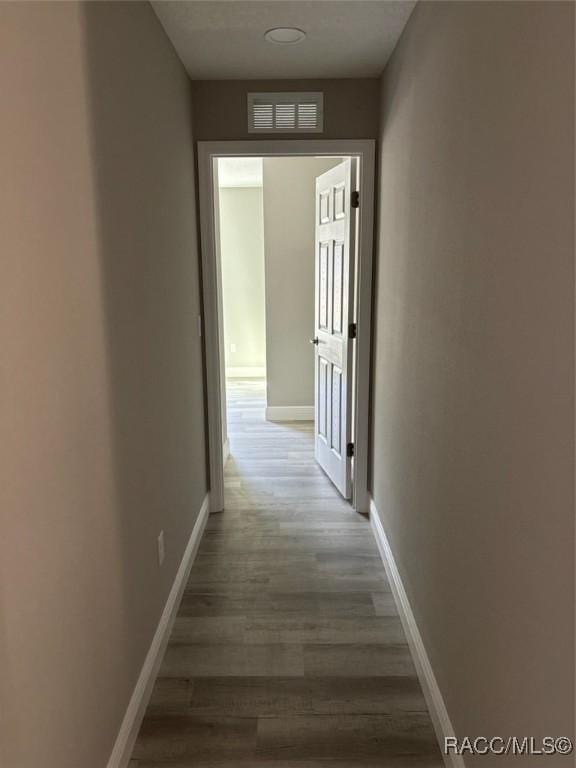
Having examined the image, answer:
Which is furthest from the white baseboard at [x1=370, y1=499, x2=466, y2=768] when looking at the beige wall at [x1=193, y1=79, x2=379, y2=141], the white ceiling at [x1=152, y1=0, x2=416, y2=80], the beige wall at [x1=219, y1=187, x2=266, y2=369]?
the beige wall at [x1=219, y1=187, x2=266, y2=369]

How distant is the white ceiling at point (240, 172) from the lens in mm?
5465

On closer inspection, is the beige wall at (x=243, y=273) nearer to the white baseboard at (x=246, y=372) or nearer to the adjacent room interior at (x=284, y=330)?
the white baseboard at (x=246, y=372)

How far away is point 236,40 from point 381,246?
118 centimetres

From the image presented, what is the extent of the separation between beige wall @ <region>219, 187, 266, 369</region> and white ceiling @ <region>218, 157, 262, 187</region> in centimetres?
28

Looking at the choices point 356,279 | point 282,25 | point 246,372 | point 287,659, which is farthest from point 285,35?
point 246,372

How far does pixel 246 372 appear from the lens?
24.7ft

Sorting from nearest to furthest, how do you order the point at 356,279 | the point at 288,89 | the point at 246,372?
the point at 288,89
the point at 356,279
the point at 246,372

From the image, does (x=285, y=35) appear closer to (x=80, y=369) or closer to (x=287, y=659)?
(x=80, y=369)

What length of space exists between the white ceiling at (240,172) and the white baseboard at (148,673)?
3749 millimetres

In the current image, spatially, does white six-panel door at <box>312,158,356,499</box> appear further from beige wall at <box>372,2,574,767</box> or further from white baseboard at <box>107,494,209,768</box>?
white baseboard at <box>107,494,209,768</box>

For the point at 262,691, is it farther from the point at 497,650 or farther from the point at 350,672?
the point at 497,650

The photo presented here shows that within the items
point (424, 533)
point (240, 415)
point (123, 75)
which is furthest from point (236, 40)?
point (240, 415)

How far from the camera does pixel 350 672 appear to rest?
2080 mm

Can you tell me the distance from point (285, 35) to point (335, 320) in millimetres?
1647
